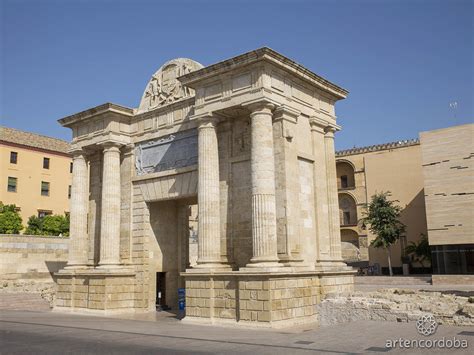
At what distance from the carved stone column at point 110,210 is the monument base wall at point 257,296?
205 inches

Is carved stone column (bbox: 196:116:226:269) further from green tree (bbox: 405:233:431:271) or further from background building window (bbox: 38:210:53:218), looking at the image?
background building window (bbox: 38:210:53:218)

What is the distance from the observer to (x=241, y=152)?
1708 cm

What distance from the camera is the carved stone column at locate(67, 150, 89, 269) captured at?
70.0 feet

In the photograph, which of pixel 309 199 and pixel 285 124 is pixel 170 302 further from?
pixel 285 124

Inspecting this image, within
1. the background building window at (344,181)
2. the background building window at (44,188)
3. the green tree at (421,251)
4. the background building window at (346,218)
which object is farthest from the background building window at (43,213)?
the green tree at (421,251)

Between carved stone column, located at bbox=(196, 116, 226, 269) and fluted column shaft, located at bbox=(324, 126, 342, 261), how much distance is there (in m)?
4.57

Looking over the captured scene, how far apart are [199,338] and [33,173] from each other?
39.3 metres

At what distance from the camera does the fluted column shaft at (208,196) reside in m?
16.3

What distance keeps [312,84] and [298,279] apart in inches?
291

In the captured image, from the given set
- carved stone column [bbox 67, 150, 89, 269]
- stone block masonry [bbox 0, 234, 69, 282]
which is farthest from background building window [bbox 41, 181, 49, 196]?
carved stone column [bbox 67, 150, 89, 269]

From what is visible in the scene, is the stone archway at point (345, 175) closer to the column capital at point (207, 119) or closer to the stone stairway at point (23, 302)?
the stone stairway at point (23, 302)

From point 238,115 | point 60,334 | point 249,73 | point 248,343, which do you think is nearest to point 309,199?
point 238,115

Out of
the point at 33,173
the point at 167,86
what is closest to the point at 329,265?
the point at 167,86

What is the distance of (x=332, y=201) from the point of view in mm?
18422
